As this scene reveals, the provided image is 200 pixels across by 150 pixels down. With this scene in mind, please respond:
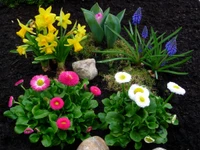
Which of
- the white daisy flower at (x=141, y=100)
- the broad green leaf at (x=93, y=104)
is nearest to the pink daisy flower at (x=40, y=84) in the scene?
the broad green leaf at (x=93, y=104)

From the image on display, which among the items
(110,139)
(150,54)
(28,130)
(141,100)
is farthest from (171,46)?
(28,130)

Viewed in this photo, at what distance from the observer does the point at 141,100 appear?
7.29ft

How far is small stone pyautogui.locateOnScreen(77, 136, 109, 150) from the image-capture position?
2.27 meters

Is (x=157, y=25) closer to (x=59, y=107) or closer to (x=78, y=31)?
(x=78, y=31)

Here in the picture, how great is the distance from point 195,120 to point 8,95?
1.37 meters

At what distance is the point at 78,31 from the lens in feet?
8.93

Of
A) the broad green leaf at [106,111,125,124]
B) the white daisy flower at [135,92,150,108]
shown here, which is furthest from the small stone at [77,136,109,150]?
the white daisy flower at [135,92,150,108]

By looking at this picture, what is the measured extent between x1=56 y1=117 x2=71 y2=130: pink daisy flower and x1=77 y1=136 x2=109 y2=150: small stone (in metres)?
0.15

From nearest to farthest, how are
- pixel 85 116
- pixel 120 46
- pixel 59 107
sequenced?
1. pixel 59 107
2. pixel 85 116
3. pixel 120 46

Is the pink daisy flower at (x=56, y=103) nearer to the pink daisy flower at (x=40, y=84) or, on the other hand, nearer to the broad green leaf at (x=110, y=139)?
the pink daisy flower at (x=40, y=84)

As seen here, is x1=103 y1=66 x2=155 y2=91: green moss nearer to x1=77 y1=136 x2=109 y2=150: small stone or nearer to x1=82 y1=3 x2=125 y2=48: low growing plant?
x1=82 y1=3 x2=125 y2=48: low growing plant

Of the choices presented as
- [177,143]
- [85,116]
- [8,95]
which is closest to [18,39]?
[8,95]

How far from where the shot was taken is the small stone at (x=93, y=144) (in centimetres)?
227

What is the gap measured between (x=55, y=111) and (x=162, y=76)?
3.26 ft
